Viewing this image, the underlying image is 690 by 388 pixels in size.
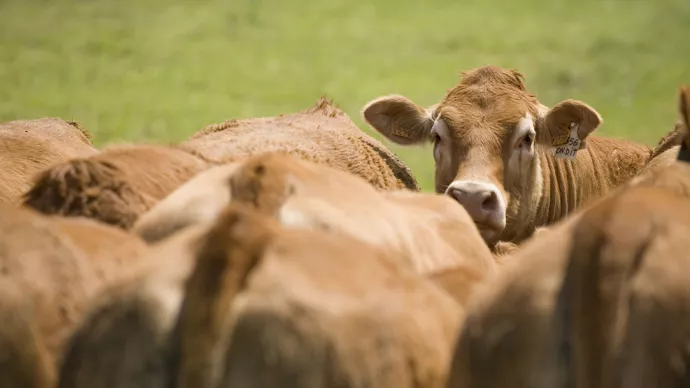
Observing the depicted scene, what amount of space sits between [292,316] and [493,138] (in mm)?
4263

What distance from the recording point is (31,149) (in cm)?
711

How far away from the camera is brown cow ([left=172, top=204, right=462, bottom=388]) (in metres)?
2.91

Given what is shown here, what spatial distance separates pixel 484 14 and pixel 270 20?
3783mm

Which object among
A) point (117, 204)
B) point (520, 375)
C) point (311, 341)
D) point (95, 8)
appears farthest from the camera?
point (95, 8)

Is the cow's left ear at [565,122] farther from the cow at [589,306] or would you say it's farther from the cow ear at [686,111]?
the cow at [589,306]

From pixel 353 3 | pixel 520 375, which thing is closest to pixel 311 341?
pixel 520 375

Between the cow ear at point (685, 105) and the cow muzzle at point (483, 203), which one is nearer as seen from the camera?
the cow ear at point (685, 105)

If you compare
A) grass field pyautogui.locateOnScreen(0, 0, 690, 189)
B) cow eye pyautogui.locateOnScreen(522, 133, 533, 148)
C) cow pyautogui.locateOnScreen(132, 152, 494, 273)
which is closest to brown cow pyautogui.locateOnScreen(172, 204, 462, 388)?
cow pyautogui.locateOnScreen(132, 152, 494, 273)

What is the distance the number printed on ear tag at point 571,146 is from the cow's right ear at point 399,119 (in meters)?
0.78

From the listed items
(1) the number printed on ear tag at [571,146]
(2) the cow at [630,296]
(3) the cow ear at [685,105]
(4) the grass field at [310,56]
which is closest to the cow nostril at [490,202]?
(1) the number printed on ear tag at [571,146]

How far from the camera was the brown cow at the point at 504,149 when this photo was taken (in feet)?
22.7

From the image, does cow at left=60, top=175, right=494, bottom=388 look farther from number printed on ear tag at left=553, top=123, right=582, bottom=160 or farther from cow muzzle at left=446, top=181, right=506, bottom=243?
number printed on ear tag at left=553, top=123, right=582, bottom=160

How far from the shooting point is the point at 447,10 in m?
22.3

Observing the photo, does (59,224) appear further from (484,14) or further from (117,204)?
(484,14)
